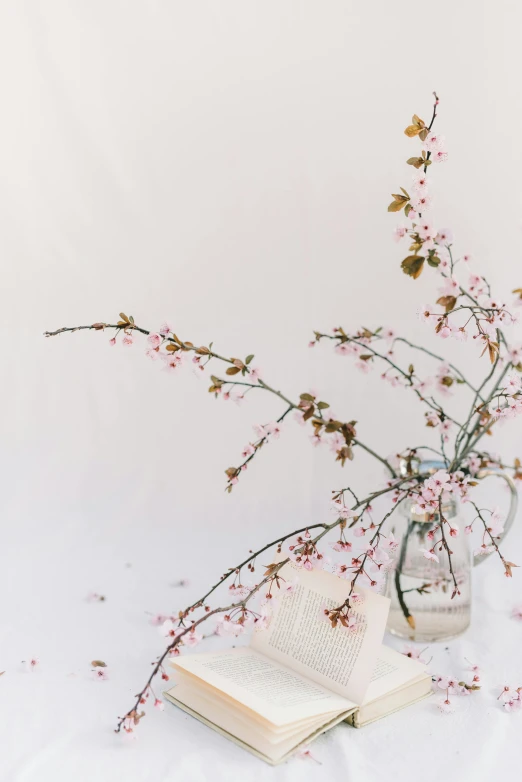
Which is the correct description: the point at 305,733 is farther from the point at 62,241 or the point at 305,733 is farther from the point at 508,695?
the point at 62,241

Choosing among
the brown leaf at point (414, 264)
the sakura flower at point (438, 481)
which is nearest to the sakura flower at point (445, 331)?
the brown leaf at point (414, 264)

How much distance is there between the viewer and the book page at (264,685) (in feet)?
3.72

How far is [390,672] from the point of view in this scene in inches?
51.8

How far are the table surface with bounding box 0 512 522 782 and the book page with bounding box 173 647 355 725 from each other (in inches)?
2.5

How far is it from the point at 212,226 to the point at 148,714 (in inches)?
48.4

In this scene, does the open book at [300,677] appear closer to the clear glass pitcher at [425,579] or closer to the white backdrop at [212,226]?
the clear glass pitcher at [425,579]

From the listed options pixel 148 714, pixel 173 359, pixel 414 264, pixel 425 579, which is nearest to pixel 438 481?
pixel 425 579

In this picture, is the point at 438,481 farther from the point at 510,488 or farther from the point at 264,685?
the point at 264,685

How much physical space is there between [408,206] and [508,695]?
2.57 ft

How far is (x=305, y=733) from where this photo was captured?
3.79ft

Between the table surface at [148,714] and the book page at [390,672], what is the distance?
0.05m

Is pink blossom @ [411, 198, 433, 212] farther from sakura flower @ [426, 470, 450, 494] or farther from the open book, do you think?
the open book

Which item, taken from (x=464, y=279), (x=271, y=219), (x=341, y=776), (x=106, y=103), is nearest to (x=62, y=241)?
(x=106, y=103)

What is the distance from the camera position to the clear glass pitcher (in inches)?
57.3
